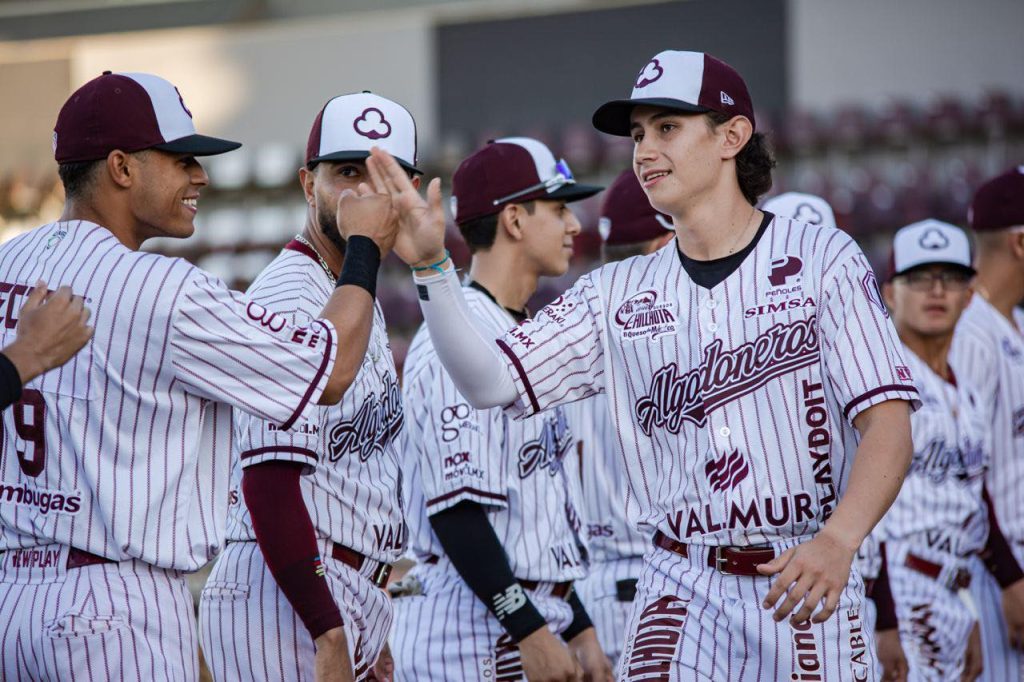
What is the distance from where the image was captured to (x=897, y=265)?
577 cm

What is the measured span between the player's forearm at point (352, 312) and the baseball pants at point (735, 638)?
98cm

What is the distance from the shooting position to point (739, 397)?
3250mm

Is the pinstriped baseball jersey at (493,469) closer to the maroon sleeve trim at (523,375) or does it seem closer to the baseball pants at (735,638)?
the maroon sleeve trim at (523,375)

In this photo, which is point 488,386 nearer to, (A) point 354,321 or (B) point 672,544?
Result: (A) point 354,321

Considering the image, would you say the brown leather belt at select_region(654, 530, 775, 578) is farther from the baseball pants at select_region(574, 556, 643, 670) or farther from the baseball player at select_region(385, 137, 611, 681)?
the baseball pants at select_region(574, 556, 643, 670)

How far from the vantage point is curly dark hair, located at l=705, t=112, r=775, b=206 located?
359cm

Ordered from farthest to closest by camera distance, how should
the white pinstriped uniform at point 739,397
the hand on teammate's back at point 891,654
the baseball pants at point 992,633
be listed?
the baseball pants at point 992,633
the hand on teammate's back at point 891,654
the white pinstriped uniform at point 739,397

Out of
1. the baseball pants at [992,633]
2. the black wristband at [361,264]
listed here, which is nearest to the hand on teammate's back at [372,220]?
the black wristband at [361,264]

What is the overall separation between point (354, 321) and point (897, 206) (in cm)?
1160

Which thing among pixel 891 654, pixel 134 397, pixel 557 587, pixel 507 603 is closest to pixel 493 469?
pixel 507 603

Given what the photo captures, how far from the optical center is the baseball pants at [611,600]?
510 cm

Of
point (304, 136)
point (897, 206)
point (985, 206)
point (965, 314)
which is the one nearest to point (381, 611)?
point (965, 314)

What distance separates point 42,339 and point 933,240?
411 centimetres

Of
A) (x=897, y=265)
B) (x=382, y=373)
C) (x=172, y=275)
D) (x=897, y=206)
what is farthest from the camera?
(x=897, y=206)
